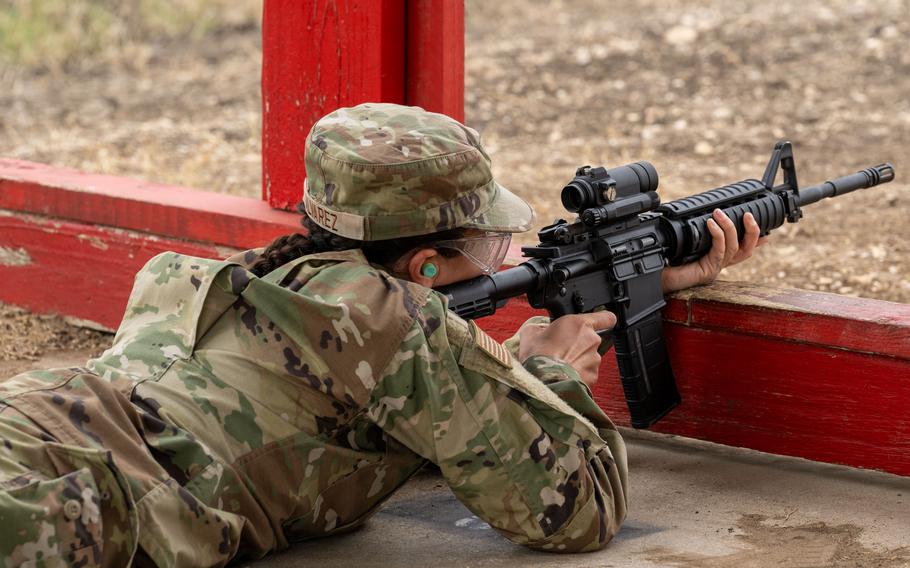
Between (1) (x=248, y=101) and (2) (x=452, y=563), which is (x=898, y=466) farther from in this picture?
(1) (x=248, y=101)

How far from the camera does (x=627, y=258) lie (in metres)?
3.00

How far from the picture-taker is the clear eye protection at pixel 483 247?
2545 millimetres

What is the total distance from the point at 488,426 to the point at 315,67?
1.78 metres

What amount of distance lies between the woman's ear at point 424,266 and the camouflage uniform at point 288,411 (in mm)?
89

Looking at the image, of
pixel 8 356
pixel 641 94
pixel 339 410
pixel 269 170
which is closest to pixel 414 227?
pixel 339 410

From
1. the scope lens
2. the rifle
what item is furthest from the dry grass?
the scope lens

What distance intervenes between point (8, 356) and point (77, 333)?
28cm

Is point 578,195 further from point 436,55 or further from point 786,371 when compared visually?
point 436,55

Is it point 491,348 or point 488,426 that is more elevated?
point 491,348

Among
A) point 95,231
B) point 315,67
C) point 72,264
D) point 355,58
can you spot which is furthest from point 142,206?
point 355,58

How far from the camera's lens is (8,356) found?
4285 mm

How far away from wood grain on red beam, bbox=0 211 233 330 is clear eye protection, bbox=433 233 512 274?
185 centimetres

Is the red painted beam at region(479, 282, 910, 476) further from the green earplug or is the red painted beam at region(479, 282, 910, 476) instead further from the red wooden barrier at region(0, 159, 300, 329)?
the red wooden barrier at region(0, 159, 300, 329)

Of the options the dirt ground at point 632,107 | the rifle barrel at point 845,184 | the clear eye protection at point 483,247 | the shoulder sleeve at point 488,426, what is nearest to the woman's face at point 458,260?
the clear eye protection at point 483,247
